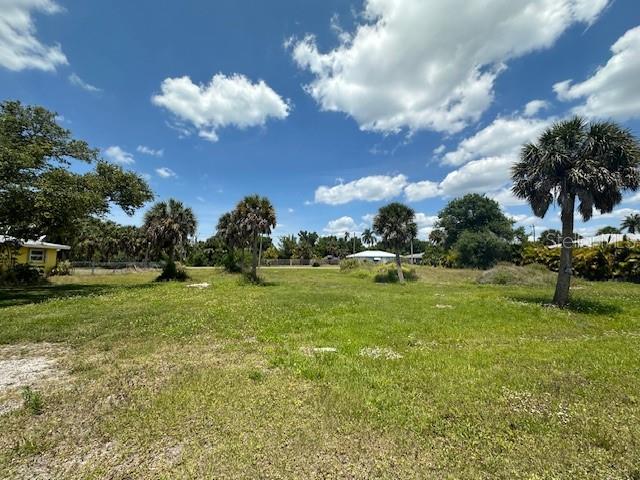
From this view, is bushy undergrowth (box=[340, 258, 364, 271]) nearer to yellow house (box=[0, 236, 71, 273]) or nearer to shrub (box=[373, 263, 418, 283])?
shrub (box=[373, 263, 418, 283])

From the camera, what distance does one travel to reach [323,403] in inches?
165

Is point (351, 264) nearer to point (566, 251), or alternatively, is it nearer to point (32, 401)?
point (566, 251)

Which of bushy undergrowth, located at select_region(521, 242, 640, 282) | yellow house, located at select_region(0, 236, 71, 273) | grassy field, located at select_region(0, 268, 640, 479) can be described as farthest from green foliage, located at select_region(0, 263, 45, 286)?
bushy undergrowth, located at select_region(521, 242, 640, 282)

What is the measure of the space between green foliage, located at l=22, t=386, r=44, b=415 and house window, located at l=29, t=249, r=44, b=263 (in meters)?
29.4

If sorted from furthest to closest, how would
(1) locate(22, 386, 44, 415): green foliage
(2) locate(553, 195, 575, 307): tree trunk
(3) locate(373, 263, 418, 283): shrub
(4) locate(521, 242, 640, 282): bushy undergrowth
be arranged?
1. (3) locate(373, 263, 418, 283): shrub
2. (4) locate(521, 242, 640, 282): bushy undergrowth
3. (2) locate(553, 195, 575, 307): tree trunk
4. (1) locate(22, 386, 44, 415): green foliage

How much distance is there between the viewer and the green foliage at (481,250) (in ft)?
127

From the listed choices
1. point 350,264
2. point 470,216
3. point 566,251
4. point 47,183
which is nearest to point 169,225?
point 47,183

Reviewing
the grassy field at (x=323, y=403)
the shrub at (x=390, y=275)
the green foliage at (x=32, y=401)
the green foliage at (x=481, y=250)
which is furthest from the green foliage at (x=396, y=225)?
the green foliage at (x=32, y=401)

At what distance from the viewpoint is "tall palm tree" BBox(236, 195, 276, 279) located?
2225 cm

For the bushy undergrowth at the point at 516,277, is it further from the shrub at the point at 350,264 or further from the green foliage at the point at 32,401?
the green foliage at the point at 32,401

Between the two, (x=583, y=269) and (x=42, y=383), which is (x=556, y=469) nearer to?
(x=42, y=383)

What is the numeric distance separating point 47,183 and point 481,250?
41214mm

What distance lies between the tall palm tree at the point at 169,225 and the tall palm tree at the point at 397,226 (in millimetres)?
18610

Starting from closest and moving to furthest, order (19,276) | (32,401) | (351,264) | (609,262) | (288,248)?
(32,401) → (19,276) → (609,262) → (351,264) → (288,248)
